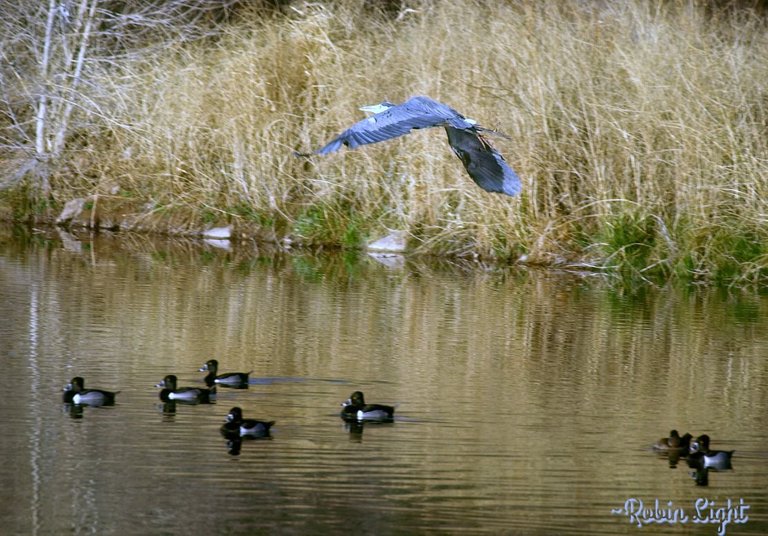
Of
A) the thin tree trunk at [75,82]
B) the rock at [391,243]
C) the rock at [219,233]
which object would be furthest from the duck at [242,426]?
the thin tree trunk at [75,82]

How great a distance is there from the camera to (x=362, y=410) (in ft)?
23.1

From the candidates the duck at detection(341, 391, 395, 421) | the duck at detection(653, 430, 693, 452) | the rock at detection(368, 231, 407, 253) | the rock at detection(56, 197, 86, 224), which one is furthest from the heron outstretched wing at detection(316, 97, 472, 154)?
the rock at detection(56, 197, 86, 224)

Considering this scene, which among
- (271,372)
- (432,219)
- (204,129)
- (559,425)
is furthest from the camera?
(204,129)

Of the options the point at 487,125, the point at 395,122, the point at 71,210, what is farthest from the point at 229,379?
the point at 71,210

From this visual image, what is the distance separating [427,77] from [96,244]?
13.4 feet

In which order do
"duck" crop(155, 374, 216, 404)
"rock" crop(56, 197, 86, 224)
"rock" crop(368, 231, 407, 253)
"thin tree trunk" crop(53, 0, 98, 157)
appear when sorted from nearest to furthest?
"duck" crop(155, 374, 216, 404), "rock" crop(368, 231, 407, 253), "rock" crop(56, 197, 86, 224), "thin tree trunk" crop(53, 0, 98, 157)

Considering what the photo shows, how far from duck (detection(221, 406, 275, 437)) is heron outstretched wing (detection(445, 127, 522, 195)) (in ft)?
6.81

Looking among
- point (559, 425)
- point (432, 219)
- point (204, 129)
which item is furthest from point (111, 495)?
point (204, 129)

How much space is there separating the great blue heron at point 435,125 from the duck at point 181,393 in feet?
5.06

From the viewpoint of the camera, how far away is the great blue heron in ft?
21.8

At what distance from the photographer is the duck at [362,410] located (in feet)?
23.0

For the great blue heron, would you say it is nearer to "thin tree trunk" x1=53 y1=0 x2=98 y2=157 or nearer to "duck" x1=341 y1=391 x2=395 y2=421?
"duck" x1=341 y1=391 x2=395 y2=421

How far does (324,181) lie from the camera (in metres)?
14.7

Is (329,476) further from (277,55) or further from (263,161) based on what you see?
(277,55)
